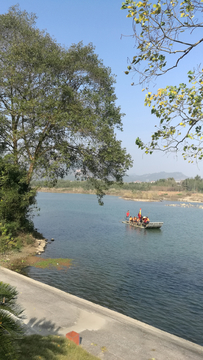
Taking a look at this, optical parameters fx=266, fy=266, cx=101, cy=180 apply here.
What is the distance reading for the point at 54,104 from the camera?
57.6ft

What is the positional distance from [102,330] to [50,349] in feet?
6.87

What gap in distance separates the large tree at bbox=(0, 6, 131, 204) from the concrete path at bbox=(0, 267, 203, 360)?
939 centimetres

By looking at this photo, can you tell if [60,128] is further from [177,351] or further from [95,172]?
[177,351]

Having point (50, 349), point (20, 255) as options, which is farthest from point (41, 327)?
point (20, 255)

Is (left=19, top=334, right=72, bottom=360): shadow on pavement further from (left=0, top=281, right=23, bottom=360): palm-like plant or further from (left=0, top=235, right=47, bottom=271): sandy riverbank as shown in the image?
(left=0, top=235, right=47, bottom=271): sandy riverbank

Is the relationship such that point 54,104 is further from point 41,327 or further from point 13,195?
point 41,327

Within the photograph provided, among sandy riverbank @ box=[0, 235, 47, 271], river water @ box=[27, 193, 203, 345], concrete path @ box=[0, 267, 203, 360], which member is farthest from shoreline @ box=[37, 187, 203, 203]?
concrete path @ box=[0, 267, 203, 360]

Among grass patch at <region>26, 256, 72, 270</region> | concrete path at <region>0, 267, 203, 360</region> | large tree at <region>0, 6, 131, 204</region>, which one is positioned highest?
large tree at <region>0, 6, 131, 204</region>

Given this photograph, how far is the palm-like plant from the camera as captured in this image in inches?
115

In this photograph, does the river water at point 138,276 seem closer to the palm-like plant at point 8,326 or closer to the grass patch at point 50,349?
the grass patch at point 50,349

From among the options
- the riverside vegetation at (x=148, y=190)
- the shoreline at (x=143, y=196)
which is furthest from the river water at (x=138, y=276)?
the shoreline at (x=143, y=196)

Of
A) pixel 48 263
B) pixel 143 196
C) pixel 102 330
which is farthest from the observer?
pixel 143 196

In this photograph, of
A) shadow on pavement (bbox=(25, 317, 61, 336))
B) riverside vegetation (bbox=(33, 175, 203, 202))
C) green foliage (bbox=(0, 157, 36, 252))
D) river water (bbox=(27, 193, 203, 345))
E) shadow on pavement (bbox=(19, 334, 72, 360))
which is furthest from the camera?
riverside vegetation (bbox=(33, 175, 203, 202))

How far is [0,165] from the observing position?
17906mm
